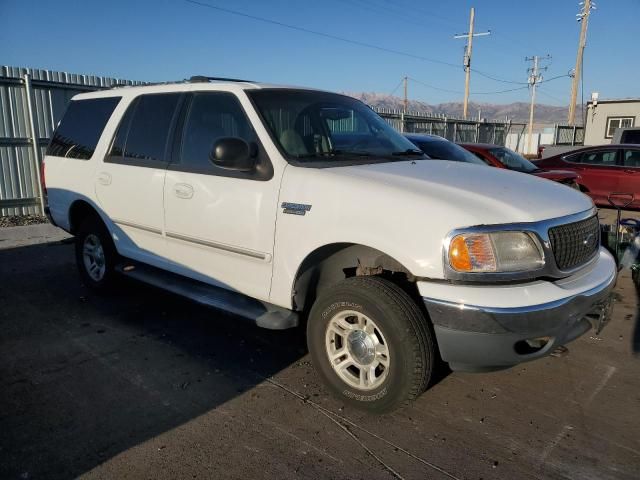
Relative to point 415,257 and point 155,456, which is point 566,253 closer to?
→ point 415,257

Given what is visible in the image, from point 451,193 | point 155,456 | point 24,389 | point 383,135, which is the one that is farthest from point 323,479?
point 383,135

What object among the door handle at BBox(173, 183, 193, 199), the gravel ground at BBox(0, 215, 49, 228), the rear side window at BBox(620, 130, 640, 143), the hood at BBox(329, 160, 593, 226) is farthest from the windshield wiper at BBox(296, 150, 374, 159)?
the rear side window at BBox(620, 130, 640, 143)

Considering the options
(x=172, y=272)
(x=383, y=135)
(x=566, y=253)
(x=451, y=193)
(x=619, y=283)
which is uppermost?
(x=383, y=135)

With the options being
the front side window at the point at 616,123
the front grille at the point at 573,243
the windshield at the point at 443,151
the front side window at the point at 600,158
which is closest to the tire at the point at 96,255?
the front grille at the point at 573,243

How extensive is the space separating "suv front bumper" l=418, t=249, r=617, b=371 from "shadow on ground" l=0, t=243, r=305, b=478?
1.51 metres

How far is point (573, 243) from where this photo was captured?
9.97 feet

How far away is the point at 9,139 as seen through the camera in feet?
31.4

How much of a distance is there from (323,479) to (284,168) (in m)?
1.90

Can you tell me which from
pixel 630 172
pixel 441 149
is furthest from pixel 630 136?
pixel 441 149

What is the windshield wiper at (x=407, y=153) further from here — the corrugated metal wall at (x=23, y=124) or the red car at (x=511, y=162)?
the corrugated metal wall at (x=23, y=124)

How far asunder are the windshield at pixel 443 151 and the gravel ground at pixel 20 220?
7.22m

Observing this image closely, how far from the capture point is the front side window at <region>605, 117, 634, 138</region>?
26594 mm

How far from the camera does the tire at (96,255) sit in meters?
5.06

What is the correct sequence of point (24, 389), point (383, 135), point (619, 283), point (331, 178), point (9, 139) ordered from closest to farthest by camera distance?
point (331, 178)
point (24, 389)
point (383, 135)
point (619, 283)
point (9, 139)
